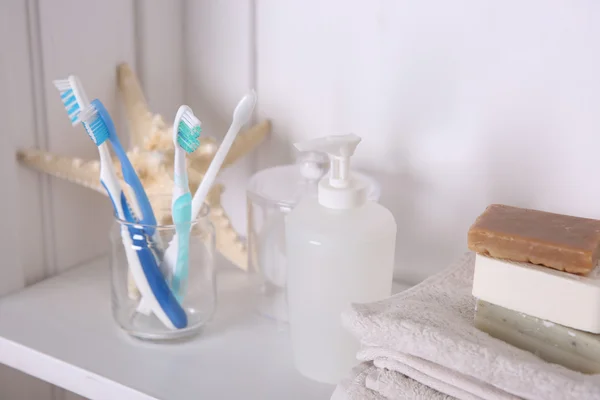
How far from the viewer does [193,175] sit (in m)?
0.57

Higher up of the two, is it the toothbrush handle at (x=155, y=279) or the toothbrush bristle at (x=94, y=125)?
the toothbrush bristle at (x=94, y=125)

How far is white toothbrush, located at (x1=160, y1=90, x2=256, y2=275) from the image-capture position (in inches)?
18.8

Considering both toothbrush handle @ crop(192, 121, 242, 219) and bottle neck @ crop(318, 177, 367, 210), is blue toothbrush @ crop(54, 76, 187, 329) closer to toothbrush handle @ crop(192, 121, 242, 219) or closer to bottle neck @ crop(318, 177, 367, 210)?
toothbrush handle @ crop(192, 121, 242, 219)

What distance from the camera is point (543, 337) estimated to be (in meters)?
0.35

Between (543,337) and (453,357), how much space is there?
5 cm

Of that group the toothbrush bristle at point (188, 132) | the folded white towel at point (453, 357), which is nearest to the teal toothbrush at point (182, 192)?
the toothbrush bristle at point (188, 132)

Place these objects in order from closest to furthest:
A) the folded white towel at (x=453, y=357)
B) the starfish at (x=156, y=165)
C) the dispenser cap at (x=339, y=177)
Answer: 1. the folded white towel at (x=453, y=357)
2. the dispenser cap at (x=339, y=177)
3. the starfish at (x=156, y=165)

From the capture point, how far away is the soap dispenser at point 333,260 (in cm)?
44

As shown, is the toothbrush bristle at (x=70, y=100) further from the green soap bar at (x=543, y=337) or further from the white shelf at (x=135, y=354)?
the green soap bar at (x=543, y=337)

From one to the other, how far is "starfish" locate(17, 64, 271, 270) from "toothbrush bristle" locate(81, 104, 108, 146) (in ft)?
0.25

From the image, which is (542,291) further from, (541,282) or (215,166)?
(215,166)

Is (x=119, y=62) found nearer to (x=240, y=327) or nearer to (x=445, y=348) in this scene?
(x=240, y=327)

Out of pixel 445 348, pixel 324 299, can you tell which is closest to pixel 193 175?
pixel 324 299

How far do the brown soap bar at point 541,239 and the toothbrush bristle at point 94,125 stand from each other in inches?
10.8
